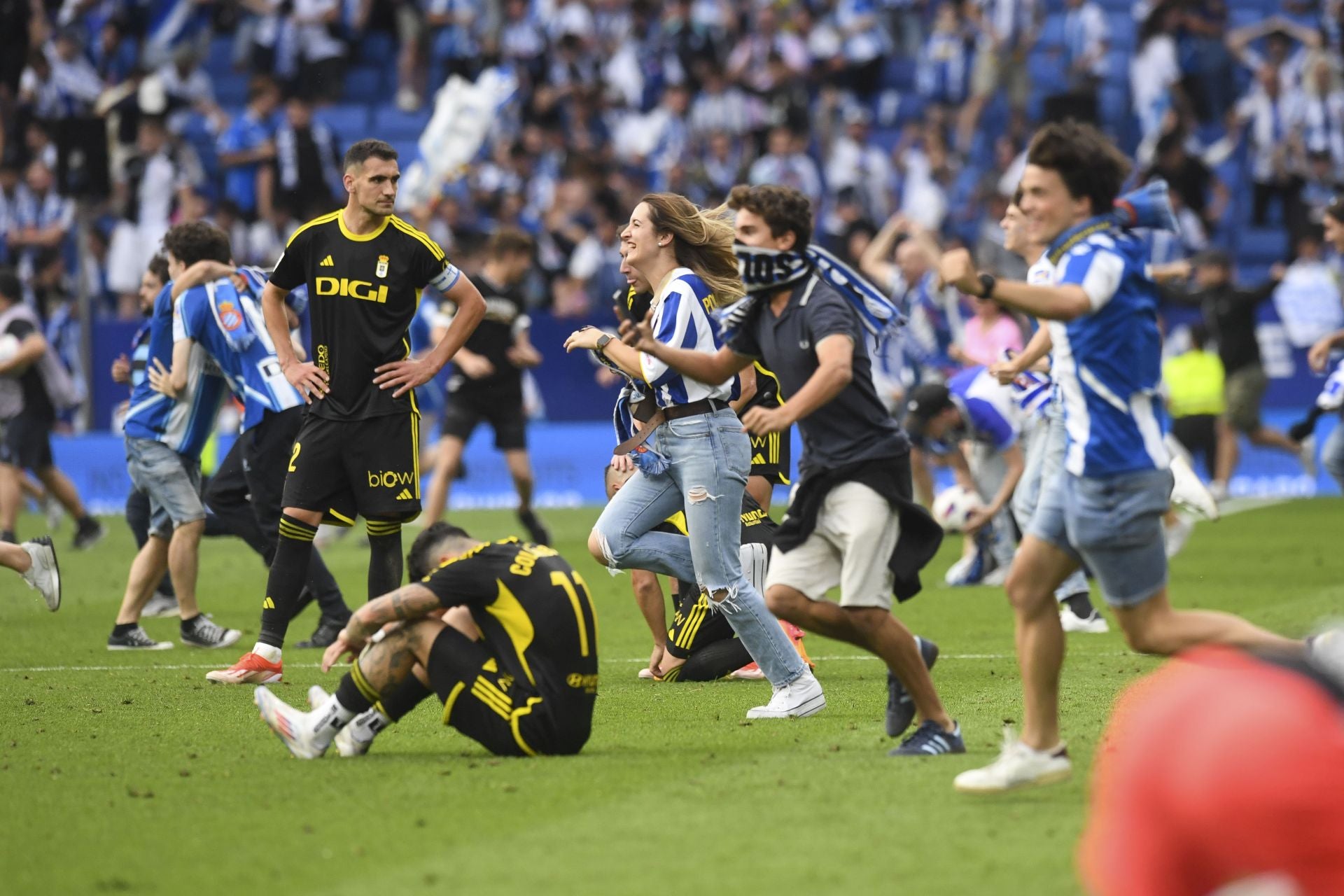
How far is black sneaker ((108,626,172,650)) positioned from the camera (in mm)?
10195

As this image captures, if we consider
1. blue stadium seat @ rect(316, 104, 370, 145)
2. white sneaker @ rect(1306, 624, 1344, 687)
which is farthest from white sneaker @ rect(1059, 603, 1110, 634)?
blue stadium seat @ rect(316, 104, 370, 145)

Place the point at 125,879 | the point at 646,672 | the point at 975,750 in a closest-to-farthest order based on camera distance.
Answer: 1. the point at 125,879
2. the point at 975,750
3. the point at 646,672

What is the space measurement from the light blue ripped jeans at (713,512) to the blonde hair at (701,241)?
58 cm

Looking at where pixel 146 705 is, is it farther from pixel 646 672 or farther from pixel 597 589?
pixel 597 589

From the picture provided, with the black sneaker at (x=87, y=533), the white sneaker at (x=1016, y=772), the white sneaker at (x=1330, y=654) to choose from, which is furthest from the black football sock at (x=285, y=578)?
the black sneaker at (x=87, y=533)

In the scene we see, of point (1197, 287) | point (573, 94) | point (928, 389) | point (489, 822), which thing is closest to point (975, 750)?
point (489, 822)

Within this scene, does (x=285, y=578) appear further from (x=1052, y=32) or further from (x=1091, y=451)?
(x=1052, y=32)

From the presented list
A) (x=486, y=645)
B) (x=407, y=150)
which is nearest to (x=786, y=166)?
(x=407, y=150)

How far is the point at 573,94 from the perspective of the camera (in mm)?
24625

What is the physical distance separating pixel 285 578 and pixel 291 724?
2160mm

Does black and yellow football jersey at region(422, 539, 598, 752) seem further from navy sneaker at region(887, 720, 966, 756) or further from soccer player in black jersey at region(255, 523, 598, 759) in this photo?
navy sneaker at region(887, 720, 966, 756)

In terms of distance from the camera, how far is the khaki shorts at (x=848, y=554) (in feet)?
21.0

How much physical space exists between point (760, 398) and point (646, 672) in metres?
1.51

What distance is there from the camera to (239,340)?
32.2 ft
